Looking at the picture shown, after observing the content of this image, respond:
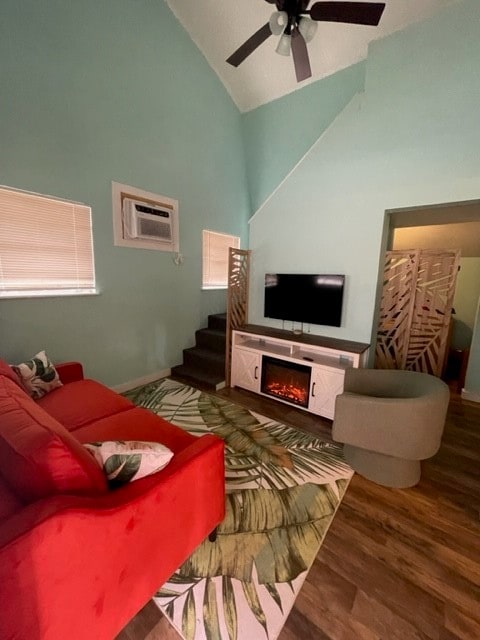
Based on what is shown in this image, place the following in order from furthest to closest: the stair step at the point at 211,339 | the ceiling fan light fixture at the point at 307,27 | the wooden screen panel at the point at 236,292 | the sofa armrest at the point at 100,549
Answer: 1. the stair step at the point at 211,339
2. the wooden screen panel at the point at 236,292
3. the ceiling fan light fixture at the point at 307,27
4. the sofa armrest at the point at 100,549

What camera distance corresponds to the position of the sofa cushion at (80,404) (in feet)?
5.81

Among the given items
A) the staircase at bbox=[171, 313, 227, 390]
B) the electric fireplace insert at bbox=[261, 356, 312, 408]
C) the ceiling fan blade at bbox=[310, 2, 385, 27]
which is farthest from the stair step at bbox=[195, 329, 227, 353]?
the ceiling fan blade at bbox=[310, 2, 385, 27]

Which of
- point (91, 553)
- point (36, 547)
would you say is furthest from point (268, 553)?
point (36, 547)

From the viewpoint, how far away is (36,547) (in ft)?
2.33

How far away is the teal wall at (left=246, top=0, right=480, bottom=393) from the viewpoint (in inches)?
87.0

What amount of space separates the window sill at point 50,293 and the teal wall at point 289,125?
3.13 m

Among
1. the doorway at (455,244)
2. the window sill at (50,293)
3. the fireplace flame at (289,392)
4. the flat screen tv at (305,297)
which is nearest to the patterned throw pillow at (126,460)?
the window sill at (50,293)

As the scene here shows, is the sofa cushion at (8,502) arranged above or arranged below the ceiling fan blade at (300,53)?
below

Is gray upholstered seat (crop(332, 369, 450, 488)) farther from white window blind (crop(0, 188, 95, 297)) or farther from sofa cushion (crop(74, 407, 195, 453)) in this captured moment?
white window blind (crop(0, 188, 95, 297))

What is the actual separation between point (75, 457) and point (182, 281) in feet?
9.71

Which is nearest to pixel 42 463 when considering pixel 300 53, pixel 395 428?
pixel 395 428

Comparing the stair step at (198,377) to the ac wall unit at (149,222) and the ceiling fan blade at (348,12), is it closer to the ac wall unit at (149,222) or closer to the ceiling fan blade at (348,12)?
the ac wall unit at (149,222)

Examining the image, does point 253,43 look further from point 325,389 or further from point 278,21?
point 325,389

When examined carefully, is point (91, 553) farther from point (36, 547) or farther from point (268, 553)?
point (268, 553)
